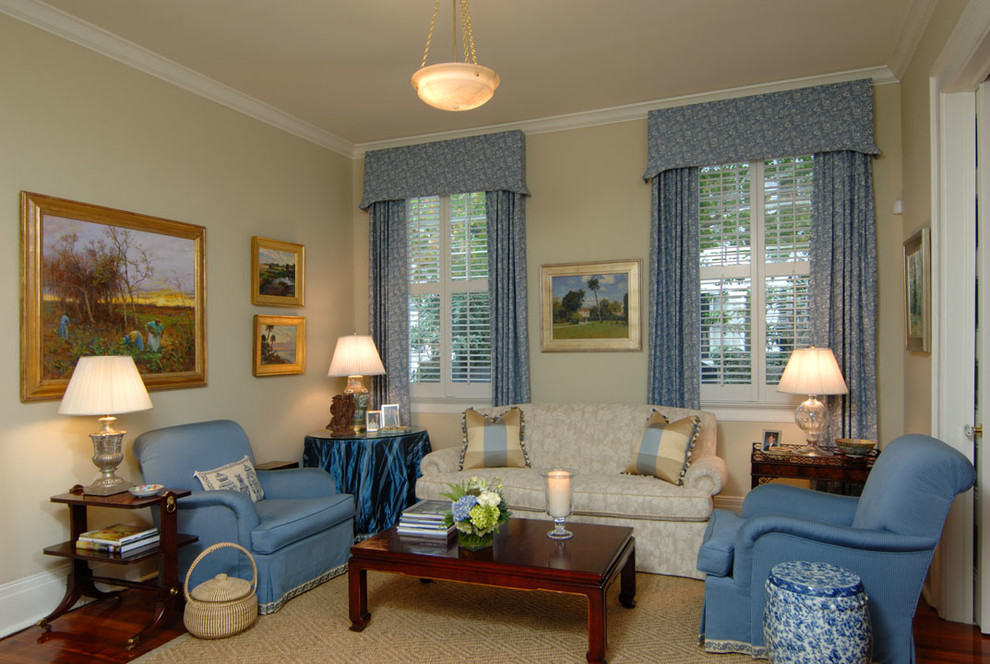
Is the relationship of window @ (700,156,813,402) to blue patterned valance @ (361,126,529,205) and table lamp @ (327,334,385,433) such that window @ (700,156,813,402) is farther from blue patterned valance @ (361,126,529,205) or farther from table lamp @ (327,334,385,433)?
table lamp @ (327,334,385,433)

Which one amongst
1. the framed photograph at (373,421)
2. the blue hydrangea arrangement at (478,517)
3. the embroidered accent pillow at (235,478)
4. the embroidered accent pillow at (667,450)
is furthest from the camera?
the framed photograph at (373,421)

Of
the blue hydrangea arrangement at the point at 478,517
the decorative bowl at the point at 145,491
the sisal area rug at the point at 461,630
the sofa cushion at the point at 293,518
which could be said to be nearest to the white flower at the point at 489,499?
the blue hydrangea arrangement at the point at 478,517

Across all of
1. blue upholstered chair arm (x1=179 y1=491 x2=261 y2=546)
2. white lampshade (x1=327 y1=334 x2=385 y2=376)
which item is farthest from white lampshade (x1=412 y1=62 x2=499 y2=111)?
white lampshade (x1=327 y1=334 x2=385 y2=376)

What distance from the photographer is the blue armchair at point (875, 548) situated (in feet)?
8.54

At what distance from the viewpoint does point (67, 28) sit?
3639 mm

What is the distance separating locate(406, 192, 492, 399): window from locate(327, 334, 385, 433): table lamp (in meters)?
0.62

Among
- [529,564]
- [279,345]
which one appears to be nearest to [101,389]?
[279,345]

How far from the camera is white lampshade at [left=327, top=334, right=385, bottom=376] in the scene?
5219mm

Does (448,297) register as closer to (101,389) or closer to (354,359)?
(354,359)

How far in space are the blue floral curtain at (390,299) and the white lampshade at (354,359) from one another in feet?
1.50

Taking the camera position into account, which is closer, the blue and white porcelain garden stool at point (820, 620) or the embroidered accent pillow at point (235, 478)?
the blue and white porcelain garden stool at point (820, 620)

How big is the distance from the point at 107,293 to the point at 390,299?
2.40 meters

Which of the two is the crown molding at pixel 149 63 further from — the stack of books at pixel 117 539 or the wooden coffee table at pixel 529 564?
the wooden coffee table at pixel 529 564

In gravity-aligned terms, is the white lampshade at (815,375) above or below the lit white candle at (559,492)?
above
